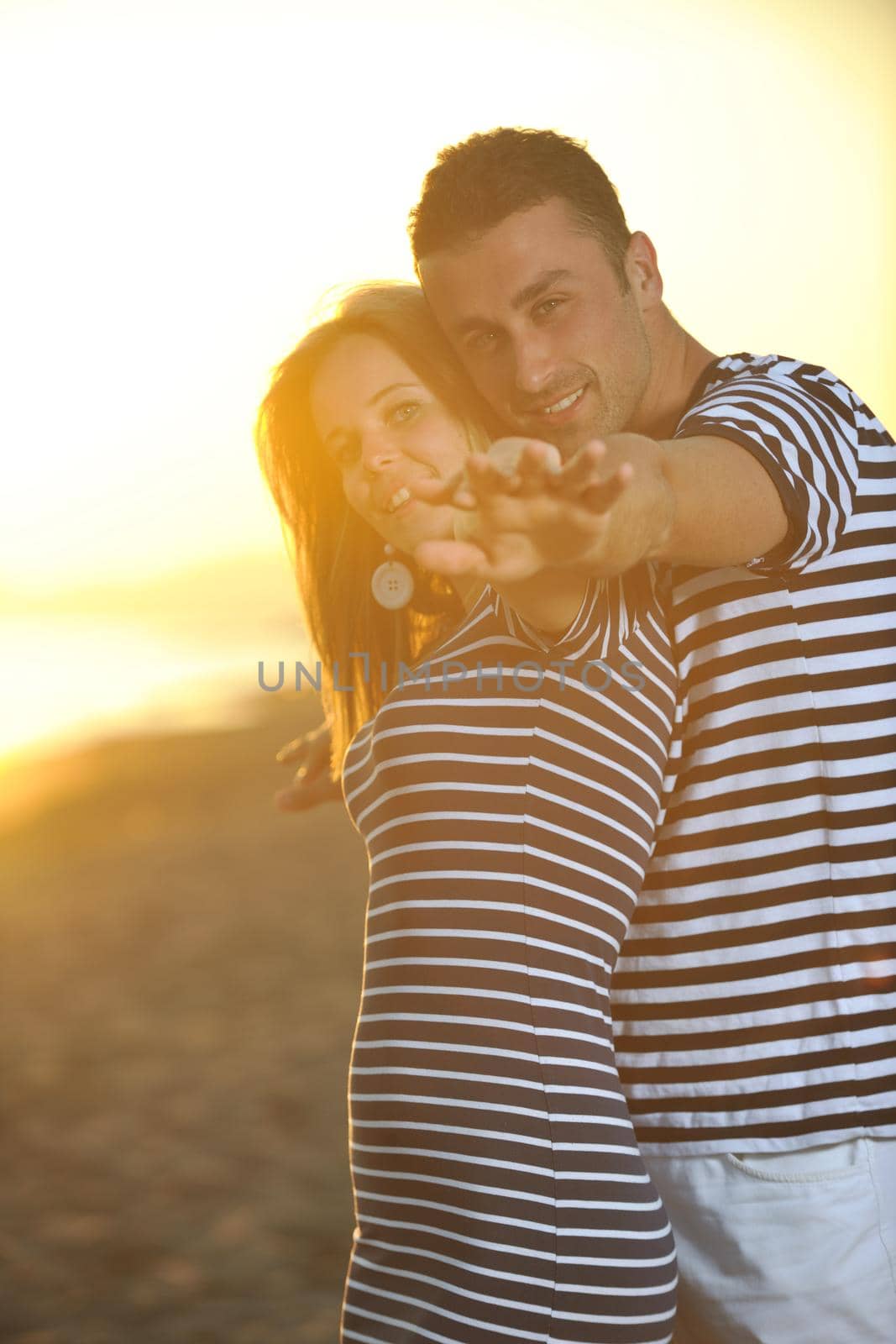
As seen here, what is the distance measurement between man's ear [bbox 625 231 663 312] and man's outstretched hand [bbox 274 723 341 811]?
127 centimetres

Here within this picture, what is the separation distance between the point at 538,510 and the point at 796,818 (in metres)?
0.78

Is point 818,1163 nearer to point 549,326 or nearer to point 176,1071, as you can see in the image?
point 549,326

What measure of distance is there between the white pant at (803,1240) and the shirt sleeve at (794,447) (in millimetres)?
881

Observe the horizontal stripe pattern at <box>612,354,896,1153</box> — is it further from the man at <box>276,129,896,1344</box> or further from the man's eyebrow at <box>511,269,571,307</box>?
the man's eyebrow at <box>511,269,571,307</box>

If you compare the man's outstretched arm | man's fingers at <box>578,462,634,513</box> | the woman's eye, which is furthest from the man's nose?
man's fingers at <box>578,462,634,513</box>

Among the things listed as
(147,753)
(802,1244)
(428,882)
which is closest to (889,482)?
(428,882)

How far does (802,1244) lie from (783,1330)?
148mm

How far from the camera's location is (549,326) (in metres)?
1.99

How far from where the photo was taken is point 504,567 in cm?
127

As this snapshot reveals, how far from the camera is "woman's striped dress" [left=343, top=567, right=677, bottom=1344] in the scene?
5.27 feet

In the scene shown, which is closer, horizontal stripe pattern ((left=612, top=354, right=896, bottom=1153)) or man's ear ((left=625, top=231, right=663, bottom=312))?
horizontal stripe pattern ((left=612, top=354, right=896, bottom=1153))

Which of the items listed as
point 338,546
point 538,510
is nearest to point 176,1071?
point 338,546

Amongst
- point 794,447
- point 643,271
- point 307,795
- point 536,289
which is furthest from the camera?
point 307,795

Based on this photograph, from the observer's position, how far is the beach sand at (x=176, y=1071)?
166 inches
